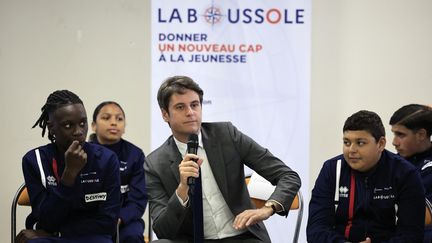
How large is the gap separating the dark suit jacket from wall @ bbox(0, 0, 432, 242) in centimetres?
266

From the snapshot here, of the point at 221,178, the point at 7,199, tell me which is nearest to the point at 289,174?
the point at 221,178

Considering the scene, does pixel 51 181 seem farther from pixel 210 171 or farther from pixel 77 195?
pixel 210 171

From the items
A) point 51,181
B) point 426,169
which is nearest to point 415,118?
point 426,169

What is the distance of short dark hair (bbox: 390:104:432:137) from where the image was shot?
4.07m

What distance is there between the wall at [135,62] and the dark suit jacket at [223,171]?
2657 mm

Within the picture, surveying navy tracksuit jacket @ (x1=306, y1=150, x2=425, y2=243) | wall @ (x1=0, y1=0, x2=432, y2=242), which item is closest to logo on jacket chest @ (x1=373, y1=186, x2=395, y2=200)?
navy tracksuit jacket @ (x1=306, y1=150, x2=425, y2=243)

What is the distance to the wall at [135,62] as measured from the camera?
5770mm

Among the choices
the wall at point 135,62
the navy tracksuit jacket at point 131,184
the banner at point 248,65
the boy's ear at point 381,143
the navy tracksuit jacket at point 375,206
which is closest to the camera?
the navy tracksuit jacket at point 375,206

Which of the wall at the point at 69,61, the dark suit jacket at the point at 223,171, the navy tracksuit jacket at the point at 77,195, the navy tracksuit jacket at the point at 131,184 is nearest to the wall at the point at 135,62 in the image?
the wall at the point at 69,61

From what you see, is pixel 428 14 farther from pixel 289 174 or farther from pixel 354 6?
pixel 289 174

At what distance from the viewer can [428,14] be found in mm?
5762

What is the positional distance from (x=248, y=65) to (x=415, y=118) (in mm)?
1869

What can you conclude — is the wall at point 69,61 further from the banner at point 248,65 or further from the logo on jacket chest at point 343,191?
the logo on jacket chest at point 343,191

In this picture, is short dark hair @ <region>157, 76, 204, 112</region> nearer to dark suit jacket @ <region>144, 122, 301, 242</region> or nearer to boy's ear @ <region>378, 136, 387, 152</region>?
dark suit jacket @ <region>144, 122, 301, 242</region>
